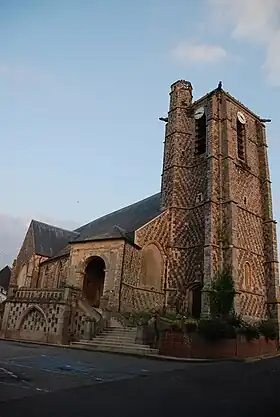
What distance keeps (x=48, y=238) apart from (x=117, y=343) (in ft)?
62.5

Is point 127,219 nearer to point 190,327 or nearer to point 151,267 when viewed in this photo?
point 151,267

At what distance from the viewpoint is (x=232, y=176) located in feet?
81.1

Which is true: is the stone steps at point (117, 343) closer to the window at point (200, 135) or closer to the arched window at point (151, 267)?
the arched window at point (151, 267)

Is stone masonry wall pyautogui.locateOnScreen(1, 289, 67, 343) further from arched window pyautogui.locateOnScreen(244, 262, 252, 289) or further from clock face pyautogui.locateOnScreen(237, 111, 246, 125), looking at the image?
clock face pyautogui.locateOnScreen(237, 111, 246, 125)

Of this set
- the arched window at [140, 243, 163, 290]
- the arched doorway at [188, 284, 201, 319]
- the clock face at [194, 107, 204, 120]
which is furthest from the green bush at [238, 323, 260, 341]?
the clock face at [194, 107, 204, 120]

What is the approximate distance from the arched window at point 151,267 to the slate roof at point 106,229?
65.6 inches

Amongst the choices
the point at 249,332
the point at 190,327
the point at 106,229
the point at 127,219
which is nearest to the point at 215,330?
the point at 190,327

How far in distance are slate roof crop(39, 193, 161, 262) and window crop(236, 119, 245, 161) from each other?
24.5 ft

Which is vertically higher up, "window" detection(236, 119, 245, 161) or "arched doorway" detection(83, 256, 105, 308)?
"window" detection(236, 119, 245, 161)

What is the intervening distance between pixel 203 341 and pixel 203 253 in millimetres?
9552

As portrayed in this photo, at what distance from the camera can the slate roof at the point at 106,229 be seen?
23611 mm

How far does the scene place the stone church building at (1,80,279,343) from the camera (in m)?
18.2

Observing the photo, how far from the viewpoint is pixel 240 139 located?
92.8ft

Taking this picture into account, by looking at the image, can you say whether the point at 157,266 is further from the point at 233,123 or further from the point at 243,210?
the point at 233,123
